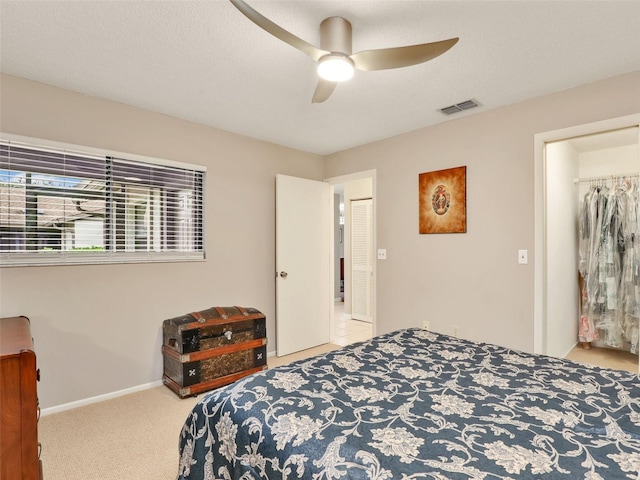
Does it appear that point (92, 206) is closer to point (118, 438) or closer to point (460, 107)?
point (118, 438)

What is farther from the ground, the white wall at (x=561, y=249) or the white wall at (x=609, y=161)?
the white wall at (x=609, y=161)

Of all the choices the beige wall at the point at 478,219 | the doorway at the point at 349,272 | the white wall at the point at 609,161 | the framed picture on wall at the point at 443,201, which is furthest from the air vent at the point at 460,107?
the white wall at the point at 609,161

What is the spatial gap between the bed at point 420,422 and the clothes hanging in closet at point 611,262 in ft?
8.61

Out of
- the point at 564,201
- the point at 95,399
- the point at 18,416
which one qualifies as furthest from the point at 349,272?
the point at 18,416

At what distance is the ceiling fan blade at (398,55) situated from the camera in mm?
1630

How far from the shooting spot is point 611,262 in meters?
3.57

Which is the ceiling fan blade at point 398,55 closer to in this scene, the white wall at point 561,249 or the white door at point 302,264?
the white wall at point 561,249

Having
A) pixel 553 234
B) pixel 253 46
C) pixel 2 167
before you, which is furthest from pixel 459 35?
pixel 2 167

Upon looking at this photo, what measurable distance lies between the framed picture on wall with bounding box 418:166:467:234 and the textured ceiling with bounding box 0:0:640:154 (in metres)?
0.59

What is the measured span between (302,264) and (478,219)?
78.3 inches

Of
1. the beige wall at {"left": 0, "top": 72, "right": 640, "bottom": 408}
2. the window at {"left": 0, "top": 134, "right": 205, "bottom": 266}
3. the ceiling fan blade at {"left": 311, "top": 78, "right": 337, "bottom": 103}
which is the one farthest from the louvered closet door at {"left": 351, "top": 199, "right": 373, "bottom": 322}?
the ceiling fan blade at {"left": 311, "top": 78, "right": 337, "bottom": 103}

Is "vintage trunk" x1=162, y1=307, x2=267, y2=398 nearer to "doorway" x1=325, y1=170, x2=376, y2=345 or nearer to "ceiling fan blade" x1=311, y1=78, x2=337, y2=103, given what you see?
"doorway" x1=325, y1=170, x2=376, y2=345

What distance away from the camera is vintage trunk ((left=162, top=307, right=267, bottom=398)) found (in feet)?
9.31

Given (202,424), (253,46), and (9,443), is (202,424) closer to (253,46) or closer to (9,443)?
(9,443)
